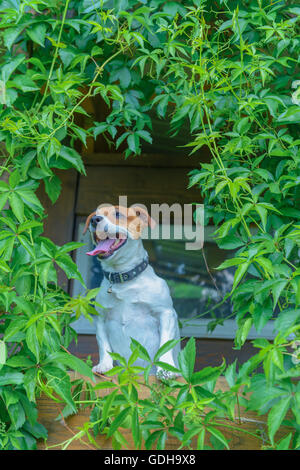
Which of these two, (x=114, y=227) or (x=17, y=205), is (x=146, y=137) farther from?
(x=17, y=205)

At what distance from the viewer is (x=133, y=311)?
1.91 metres

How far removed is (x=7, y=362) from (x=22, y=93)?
0.90 m

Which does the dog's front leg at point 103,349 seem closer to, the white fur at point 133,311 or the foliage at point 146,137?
the white fur at point 133,311

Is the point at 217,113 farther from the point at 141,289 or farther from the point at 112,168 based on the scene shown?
the point at 112,168

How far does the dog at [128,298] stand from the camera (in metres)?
1.88

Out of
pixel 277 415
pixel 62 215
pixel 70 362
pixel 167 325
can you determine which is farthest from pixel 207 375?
pixel 62 215

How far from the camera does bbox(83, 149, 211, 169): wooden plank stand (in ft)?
9.93

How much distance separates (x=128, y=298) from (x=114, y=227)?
24 cm

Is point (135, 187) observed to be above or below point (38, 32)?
below

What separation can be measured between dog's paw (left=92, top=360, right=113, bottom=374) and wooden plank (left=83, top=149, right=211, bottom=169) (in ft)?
4.66

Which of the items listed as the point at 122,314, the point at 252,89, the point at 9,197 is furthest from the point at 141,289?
the point at 252,89

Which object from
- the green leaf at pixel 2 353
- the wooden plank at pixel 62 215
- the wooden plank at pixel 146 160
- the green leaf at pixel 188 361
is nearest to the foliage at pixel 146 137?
the green leaf at pixel 2 353

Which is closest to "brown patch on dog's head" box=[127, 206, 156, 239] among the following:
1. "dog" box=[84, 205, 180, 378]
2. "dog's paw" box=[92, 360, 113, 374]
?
"dog" box=[84, 205, 180, 378]

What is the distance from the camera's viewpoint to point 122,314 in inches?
75.3
